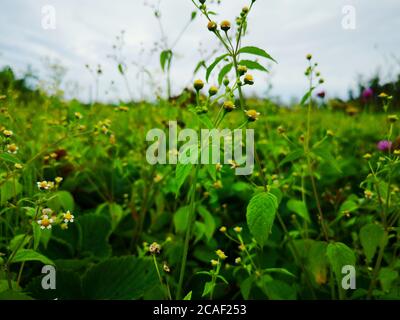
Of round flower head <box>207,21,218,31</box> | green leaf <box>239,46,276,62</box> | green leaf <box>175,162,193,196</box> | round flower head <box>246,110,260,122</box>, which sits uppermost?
round flower head <box>207,21,218,31</box>

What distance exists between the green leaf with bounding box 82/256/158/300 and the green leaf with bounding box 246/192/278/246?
16.8 inches

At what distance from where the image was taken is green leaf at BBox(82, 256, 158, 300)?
1.04m

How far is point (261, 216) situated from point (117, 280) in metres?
0.51

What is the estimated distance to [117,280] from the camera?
3.47ft

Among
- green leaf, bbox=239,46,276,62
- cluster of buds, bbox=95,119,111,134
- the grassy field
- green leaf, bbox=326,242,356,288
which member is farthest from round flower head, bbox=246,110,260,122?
cluster of buds, bbox=95,119,111,134

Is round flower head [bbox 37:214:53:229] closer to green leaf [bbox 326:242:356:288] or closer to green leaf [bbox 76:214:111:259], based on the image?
green leaf [bbox 76:214:111:259]

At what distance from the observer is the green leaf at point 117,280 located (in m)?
1.04

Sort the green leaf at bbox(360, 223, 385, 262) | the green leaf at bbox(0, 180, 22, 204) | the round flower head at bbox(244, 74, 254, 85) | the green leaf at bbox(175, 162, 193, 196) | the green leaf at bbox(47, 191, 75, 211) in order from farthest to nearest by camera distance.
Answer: the green leaf at bbox(47, 191, 75, 211) → the green leaf at bbox(0, 180, 22, 204) → the green leaf at bbox(360, 223, 385, 262) → the round flower head at bbox(244, 74, 254, 85) → the green leaf at bbox(175, 162, 193, 196)

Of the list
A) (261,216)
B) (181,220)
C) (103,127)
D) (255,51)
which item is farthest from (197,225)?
(255,51)

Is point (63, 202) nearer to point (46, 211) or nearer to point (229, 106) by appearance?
point (46, 211)
